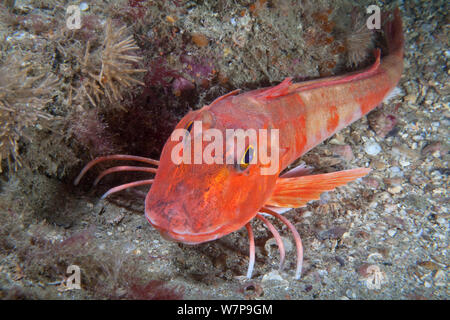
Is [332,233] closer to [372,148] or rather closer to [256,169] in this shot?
[256,169]

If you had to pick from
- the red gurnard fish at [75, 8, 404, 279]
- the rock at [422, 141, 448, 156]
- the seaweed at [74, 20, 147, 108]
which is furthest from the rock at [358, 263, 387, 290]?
the seaweed at [74, 20, 147, 108]

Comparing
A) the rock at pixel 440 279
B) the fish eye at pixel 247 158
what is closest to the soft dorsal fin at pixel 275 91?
the fish eye at pixel 247 158

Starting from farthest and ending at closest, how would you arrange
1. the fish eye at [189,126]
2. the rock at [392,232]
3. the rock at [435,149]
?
the rock at [435,149], the rock at [392,232], the fish eye at [189,126]

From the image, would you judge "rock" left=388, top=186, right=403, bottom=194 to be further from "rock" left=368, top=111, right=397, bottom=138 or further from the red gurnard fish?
"rock" left=368, top=111, right=397, bottom=138

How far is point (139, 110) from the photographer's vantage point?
3.70 m

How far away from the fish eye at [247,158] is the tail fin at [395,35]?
12.9 feet

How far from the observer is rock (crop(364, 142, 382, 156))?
14.2 feet

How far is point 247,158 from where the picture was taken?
2.43 m

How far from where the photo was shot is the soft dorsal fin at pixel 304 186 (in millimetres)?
3158

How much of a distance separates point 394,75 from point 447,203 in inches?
85.7

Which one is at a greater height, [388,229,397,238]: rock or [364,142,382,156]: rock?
[364,142,382,156]: rock

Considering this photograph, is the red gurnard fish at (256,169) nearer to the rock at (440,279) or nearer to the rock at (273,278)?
the rock at (273,278)

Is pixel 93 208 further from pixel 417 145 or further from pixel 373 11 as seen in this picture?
pixel 373 11

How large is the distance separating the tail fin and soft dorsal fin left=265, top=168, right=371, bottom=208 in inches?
115
